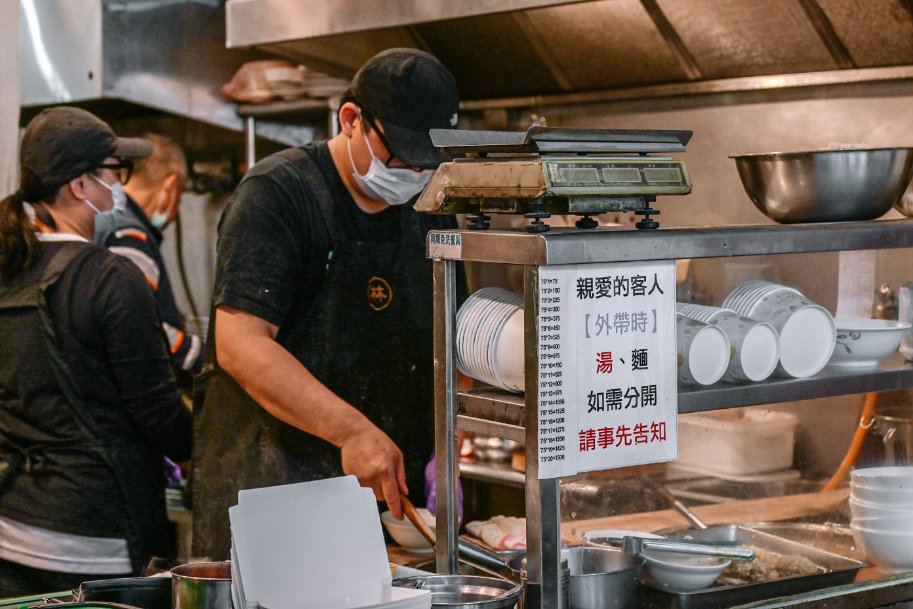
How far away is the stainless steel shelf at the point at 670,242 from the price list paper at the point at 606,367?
0.08 ft

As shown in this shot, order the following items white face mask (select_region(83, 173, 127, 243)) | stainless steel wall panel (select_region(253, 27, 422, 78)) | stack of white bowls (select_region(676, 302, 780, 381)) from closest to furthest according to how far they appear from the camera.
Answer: stack of white bowls (select_region(676, 302, 780, 381)) → white face mask (select_region(83, 173, 127, 243)) → stainless steel wall panel (select_region(253, 27, 422, 78))

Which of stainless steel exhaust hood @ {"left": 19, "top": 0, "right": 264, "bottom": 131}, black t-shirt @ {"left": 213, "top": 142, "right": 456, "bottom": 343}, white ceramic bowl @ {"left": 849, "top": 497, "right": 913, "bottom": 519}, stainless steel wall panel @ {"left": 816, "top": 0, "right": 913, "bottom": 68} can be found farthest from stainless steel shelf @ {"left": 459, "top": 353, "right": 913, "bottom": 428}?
stainless steel exhaust hood @ {"left": 19, "top": 0, "right": 264, "bottom": 131}

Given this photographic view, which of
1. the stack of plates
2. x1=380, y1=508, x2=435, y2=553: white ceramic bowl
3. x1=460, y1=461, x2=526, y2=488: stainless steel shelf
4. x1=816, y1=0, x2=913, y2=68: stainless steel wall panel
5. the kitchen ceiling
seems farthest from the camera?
x1=460, y1=461, x2=526, y2=488: stainless steel shelf

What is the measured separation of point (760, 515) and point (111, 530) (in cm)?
174

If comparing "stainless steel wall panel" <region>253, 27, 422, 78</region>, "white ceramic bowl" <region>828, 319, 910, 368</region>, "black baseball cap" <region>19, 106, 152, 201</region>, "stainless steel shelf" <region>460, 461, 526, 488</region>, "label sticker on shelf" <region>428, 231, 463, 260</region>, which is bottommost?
"stainless steel shelf" <region>460, 461, 526, 488</region>

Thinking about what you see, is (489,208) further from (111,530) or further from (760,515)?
(111,530)

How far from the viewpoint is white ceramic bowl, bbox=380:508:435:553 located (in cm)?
254

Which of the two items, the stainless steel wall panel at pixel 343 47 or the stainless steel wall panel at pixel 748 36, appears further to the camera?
the stainless steel wall panel at pixel 343 47

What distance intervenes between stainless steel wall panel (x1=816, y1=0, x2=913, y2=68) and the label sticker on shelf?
173 centimetres

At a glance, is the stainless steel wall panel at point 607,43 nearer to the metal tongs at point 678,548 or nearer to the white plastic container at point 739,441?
the white plastic container at point 739,441

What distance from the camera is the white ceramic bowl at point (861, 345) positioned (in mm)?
2186

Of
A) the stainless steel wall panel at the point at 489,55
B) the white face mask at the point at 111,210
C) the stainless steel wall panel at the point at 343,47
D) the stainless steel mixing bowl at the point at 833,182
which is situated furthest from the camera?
the stainless steel wall panel at the point at 343,47

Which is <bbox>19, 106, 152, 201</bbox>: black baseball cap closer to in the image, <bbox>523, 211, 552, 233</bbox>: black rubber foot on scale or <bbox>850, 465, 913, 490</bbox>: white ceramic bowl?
<bbox>523, 211, 552, 233</bbox>: black rubber foot on scale

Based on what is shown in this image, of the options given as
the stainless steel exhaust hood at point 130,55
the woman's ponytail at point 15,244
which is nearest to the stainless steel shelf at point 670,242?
the woman's ponytail at point 15,244
